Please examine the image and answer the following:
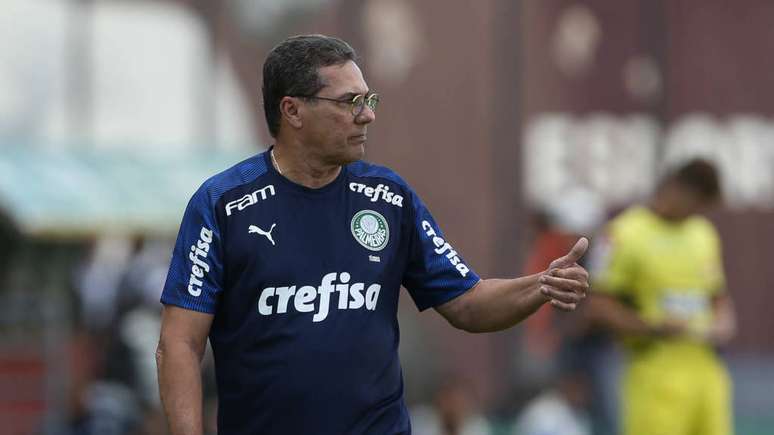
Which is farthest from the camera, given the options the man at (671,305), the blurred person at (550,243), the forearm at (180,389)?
the blurred person at (550,243)

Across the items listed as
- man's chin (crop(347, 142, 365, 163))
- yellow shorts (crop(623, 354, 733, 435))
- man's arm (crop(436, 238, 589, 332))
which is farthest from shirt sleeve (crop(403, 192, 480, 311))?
yellow shorts (crop(623, 354, 733, 435))

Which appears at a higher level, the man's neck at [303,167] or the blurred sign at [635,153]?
the man's neck at [303,167]

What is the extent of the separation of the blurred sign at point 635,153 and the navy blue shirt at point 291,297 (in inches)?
507

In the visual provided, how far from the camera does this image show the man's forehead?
5.50m

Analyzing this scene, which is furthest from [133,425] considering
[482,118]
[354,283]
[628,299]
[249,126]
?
[482,118]

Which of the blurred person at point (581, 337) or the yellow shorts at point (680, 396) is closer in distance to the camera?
the yellow shorts at point (680, 396)

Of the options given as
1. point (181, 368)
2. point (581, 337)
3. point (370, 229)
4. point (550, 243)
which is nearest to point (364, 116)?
point (370, 229)

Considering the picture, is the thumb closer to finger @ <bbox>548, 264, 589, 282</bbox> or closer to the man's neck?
finger @ <bbox>548, 264, 589, 282</bbox>

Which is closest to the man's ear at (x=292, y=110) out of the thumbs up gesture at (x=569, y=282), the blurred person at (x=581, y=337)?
the thumbs up gesture at (x=569, y=282)

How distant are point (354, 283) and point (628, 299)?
4.26 m

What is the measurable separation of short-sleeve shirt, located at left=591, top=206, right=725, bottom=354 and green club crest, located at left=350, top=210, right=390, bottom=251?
13.3ft

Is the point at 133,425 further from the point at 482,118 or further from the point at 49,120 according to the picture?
the point at 482,118

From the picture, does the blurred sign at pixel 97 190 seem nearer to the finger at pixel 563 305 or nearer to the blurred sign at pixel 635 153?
the blurred sign at pixel 635 153

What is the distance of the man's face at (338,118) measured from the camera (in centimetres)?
550
